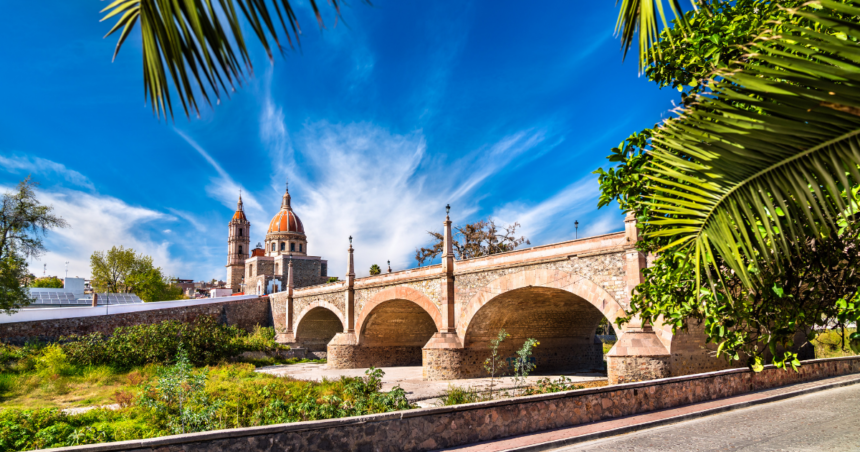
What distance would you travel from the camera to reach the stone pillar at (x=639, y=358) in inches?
537

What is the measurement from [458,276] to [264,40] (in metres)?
19.7

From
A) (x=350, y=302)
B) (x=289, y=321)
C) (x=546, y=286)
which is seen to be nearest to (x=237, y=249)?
(x=289, y=321)

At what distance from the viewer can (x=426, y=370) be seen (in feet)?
68.0

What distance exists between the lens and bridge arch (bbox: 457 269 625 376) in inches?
645

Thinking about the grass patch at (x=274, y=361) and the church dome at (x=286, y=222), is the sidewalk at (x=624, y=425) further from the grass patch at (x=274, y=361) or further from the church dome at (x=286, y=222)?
the church dome at (x=286, y=222)

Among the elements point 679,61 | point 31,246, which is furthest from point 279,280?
point 679,61

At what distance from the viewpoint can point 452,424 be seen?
792 cm

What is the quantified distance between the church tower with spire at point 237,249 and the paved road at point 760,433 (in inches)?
2562

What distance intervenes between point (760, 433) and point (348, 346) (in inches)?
840

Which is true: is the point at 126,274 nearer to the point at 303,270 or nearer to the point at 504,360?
the point at 303,270

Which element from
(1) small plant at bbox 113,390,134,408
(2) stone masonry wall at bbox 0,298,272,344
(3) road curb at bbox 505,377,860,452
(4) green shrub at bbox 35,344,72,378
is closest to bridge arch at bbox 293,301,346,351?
(2) stone masonry wall at bbox 0,298,272,344

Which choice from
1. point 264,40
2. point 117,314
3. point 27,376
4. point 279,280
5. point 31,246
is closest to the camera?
Answer: point 264,40

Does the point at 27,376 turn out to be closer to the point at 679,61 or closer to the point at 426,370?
the point at 426,370

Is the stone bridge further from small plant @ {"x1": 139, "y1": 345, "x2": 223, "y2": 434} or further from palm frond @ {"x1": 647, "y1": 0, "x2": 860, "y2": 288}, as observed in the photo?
palm frond @ {"x1": 647, "y1": 0, "x2": 860, "y2": 288}
